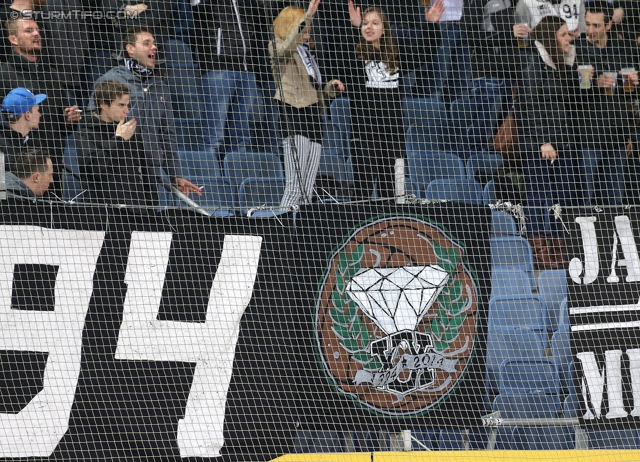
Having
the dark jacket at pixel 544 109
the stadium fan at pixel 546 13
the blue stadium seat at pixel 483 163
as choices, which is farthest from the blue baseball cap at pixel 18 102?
the stadium fan at pixel 546 13

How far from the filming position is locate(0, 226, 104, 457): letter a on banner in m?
5.79

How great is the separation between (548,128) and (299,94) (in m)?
1.99

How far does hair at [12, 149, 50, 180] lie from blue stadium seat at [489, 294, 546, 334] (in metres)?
3.35

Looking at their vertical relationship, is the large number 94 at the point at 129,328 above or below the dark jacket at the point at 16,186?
below

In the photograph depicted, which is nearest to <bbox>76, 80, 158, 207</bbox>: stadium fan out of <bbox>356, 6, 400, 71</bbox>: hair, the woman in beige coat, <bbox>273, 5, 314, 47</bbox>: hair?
the woman in beige coat

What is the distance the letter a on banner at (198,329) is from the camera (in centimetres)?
594

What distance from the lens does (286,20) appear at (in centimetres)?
670

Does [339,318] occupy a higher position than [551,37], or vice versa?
[551,37]

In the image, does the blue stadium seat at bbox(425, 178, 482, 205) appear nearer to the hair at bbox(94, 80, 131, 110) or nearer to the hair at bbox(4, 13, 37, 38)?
the hair at bbox(94, 80, 131, 110)

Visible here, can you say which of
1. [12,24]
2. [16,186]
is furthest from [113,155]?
[12,24]

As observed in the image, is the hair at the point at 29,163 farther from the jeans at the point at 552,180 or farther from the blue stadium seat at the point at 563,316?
the blue stadium seat at the point at 563,316

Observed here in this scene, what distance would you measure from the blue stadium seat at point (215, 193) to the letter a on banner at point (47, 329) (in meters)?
0.92

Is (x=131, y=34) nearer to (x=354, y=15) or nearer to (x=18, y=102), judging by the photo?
(x=18, y=102)

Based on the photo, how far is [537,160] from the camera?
22.2 ft
